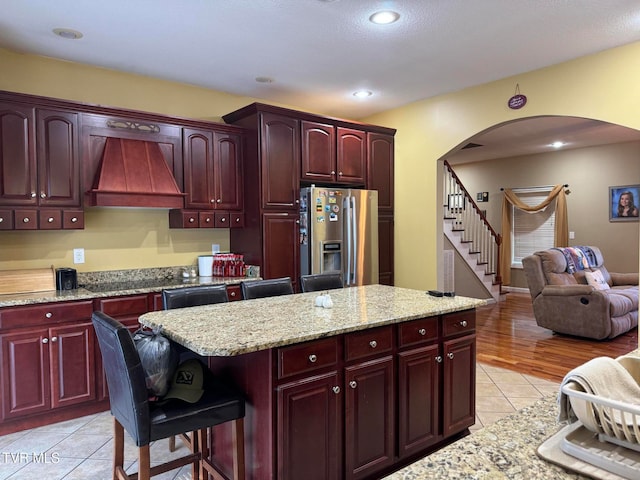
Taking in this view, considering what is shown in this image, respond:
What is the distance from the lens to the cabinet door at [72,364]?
312cm

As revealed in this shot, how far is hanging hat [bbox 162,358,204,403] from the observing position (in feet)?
6.29

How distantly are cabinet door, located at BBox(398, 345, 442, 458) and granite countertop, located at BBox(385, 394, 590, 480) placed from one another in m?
1.35

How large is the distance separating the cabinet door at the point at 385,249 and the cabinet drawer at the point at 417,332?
265 centimetres

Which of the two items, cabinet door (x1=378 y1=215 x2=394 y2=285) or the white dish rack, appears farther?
cabinet door (x1=378 y1=215 x2=394 y2=285)

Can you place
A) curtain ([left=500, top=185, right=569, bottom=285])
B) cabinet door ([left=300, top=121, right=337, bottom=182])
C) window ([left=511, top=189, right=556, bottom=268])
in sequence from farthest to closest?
window ([left=511, top=189, right=556, bottom=268]) → curtain ([left=500, top=185, right=569, bottom=285]) → cabinet door ([left=300, top=121, right=337, bottom=182])

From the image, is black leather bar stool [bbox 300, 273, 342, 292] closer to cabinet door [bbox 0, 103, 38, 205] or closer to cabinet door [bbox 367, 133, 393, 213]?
cabinet door [bbox 367, 133, 393, 213]

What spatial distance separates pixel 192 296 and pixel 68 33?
7.19 feet

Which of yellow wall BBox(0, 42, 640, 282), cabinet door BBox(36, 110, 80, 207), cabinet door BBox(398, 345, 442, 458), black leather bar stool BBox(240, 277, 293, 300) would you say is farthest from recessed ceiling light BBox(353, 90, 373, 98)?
cabinet door BBox(398, 345, 442, 458)

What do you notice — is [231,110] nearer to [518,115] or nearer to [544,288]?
[518,115]

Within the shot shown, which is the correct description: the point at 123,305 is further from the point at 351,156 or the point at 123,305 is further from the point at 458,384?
the point at 351,156

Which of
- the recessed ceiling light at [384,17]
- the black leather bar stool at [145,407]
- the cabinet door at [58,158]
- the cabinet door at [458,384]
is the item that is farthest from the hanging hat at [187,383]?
the recessed ceiling light at [384,17]

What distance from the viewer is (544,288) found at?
5.62 meters

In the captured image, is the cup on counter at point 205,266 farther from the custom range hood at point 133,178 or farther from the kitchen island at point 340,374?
the kitchen island at point 340,374

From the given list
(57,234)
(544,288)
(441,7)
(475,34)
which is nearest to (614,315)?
(544,288)
